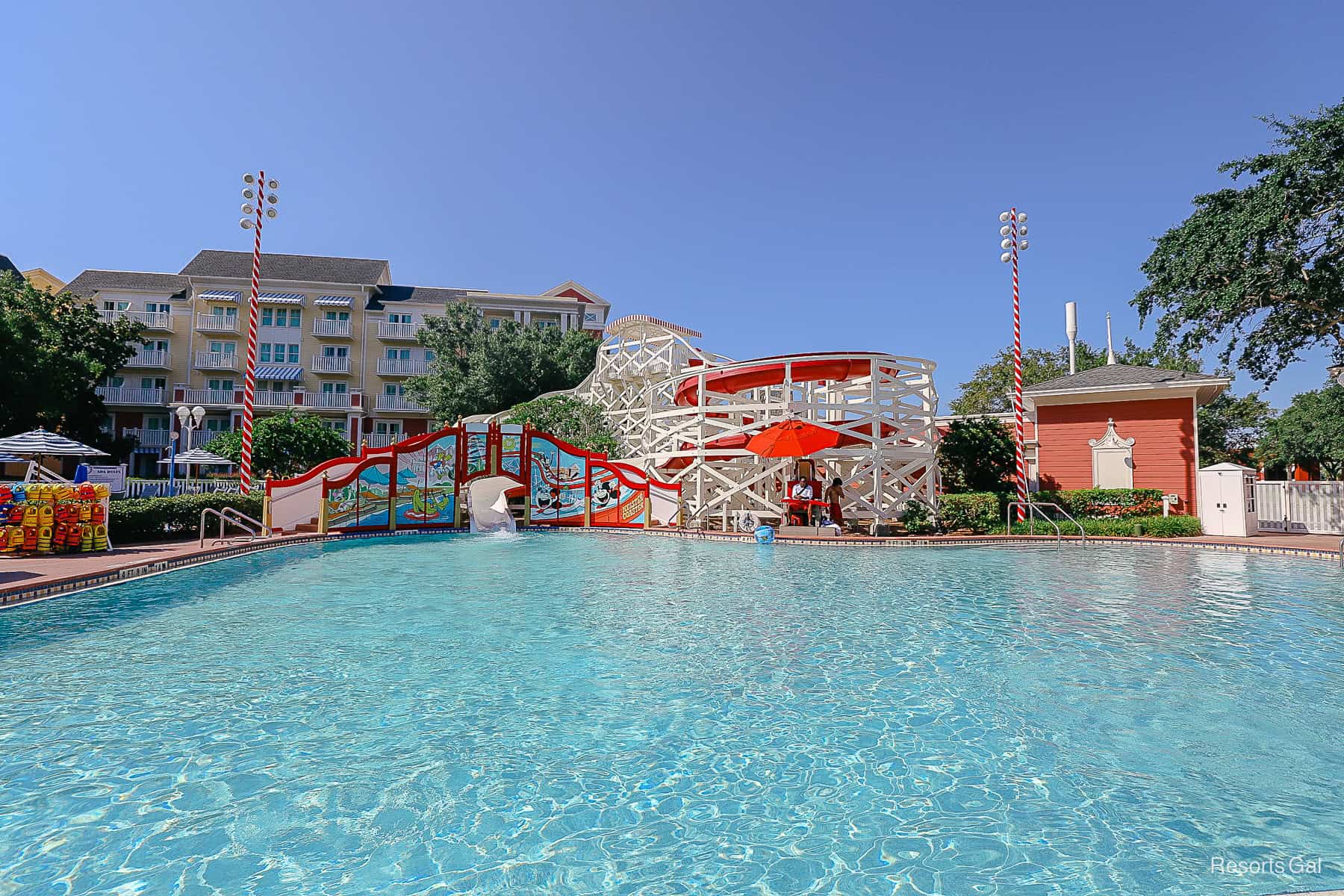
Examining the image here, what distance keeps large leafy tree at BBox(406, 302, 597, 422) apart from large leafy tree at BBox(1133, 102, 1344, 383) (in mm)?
28148

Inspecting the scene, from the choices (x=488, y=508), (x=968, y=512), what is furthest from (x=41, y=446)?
(x=968, y=512)

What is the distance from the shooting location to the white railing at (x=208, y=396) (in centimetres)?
3838

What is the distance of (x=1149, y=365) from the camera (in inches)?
1300

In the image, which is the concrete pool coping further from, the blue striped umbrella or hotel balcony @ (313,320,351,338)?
hotel balcony @ (313,320,351,338)

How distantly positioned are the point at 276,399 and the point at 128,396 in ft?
26.1

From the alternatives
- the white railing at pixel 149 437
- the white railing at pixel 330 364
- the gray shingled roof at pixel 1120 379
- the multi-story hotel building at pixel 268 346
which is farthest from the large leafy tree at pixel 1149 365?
the white railing at pixel 149 437

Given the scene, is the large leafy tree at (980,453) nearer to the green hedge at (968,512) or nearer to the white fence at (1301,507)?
the green hedge at (968,512)

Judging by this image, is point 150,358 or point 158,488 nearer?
point 158,488

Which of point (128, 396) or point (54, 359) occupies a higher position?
point (128, 396)

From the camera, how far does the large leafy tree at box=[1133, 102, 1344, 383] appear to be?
15.8 m

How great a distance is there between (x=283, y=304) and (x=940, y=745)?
151ft

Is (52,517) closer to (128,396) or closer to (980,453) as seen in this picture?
(980,453)

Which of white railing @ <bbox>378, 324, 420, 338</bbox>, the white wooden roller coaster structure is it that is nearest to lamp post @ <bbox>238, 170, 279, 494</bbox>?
the white wooden roller coaster structure

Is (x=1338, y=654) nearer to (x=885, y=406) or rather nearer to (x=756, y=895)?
(x=756, y=895)
